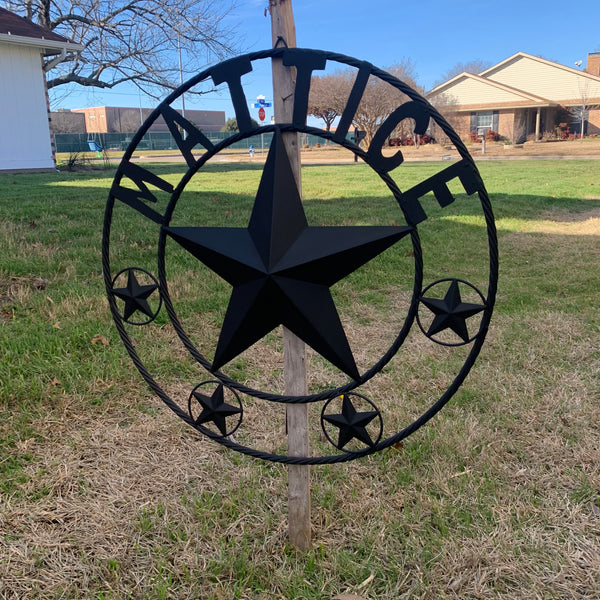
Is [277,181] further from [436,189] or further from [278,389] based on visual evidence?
[278,389]

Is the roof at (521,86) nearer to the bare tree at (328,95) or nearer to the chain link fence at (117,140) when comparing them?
the bare tree at (328,95)

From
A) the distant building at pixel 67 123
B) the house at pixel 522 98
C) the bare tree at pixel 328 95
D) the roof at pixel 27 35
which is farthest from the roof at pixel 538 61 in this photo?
the distant building at pixel 67 123

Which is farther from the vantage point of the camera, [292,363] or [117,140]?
[117,140]

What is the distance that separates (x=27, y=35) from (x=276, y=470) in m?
18.4

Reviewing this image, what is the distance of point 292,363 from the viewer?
204 centimetres

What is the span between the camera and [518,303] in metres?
4.79

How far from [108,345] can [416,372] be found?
6.61 feet

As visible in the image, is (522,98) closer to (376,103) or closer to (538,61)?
(538,61)

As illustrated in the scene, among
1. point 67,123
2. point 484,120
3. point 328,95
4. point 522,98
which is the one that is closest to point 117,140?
point 67,123

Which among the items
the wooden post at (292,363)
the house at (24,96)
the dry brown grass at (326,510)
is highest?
the house at (24,96)

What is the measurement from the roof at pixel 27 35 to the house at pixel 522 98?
27.7 meters

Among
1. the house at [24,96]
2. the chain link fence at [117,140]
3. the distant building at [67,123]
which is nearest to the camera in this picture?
the house at [24,96]

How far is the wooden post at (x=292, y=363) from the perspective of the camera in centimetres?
184

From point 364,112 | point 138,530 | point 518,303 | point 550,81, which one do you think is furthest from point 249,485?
point 550,81
